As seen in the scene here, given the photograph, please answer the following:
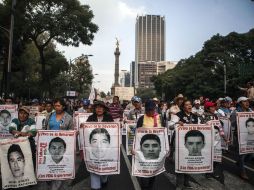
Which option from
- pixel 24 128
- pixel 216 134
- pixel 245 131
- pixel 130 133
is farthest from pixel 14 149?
pixel 245 131

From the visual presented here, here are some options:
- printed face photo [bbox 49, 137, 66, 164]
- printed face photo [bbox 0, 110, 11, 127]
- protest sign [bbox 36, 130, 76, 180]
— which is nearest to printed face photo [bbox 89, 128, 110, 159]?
protest sign [bbox 36, 130, 76, 180]

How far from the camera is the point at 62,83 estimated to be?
72250mm

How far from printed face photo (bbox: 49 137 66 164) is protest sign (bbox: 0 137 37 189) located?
382 mm

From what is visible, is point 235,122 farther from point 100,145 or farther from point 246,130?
point 100,145

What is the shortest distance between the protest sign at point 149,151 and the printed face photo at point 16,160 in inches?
74.8

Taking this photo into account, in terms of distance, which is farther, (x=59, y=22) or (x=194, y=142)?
(x=59, y=22)

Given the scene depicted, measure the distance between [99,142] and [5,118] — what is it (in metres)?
6.49

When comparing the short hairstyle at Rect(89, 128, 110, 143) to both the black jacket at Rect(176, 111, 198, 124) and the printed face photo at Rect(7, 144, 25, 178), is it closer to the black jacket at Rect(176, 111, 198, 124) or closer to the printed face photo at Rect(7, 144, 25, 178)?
the printed face photo at Rect(7, 144, 25, 178)

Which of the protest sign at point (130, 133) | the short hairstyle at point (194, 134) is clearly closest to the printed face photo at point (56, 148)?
the short hairstyle at point (194, 134)

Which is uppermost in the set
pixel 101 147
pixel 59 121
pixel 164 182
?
pixel 59 121

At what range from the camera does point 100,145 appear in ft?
23.2

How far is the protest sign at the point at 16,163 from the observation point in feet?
22.9

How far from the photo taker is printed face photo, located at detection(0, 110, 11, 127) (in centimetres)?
1262

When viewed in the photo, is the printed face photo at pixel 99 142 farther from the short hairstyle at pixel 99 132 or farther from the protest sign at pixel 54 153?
the protest sign at pixel 54 153
